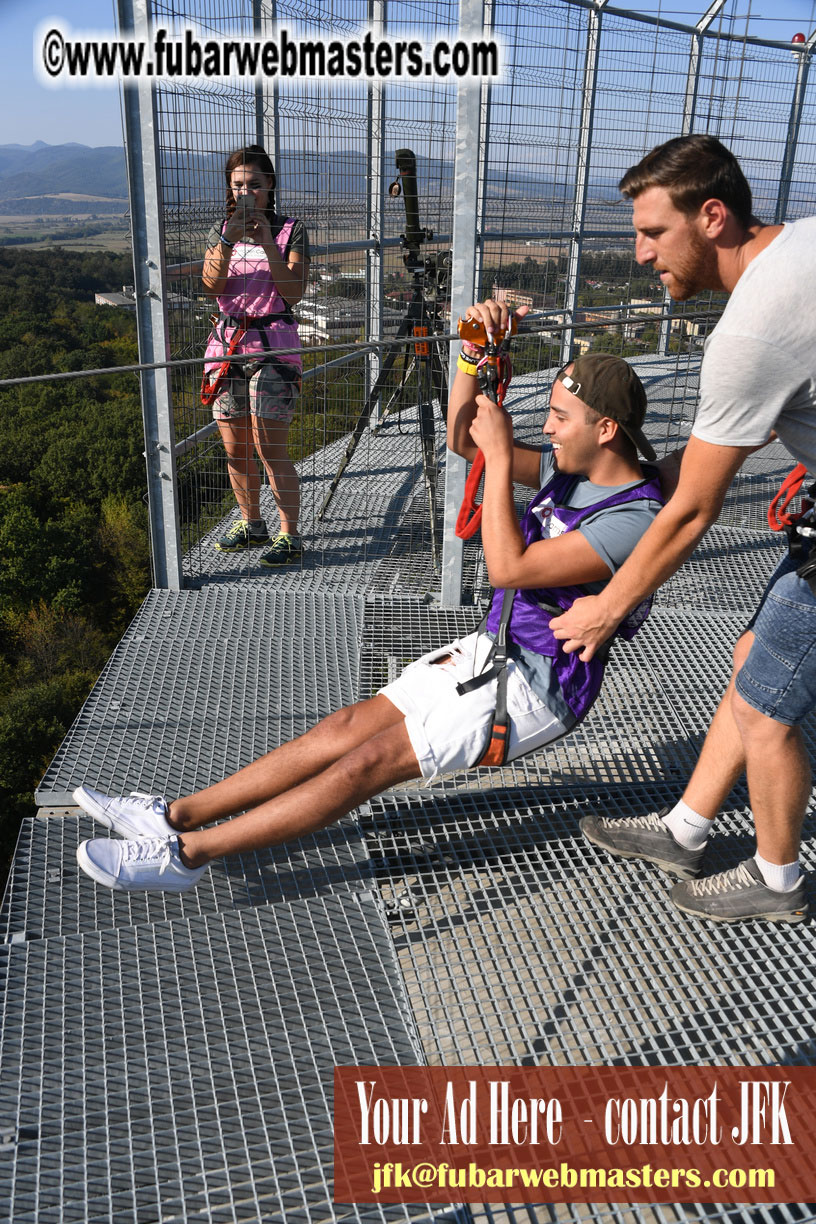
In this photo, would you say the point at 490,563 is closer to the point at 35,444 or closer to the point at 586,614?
the point at 586,614

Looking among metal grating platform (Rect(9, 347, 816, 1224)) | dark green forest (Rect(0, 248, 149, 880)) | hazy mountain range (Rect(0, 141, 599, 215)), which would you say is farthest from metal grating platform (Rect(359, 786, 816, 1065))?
dark green forest (Rect(0, 248, 149, 880))

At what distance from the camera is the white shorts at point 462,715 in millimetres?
1940

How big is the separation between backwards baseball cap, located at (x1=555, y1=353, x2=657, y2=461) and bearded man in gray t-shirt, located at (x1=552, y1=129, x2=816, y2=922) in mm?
206

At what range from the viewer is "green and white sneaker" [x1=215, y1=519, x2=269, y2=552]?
13.2 ft

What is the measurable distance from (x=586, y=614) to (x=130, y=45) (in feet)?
8.23

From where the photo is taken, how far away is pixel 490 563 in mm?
1906

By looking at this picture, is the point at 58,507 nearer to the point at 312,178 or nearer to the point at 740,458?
the point at 312,178

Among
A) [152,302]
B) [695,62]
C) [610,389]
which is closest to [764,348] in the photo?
[610,389]

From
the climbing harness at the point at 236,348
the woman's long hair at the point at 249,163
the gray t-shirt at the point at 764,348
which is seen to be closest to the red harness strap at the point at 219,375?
the climbing harness at the point at 236,348

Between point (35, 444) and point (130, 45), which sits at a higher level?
point (130, 45)

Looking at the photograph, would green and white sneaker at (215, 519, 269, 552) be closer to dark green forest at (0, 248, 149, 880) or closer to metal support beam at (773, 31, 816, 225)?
metal support beam at (773, 31, 816, 225)

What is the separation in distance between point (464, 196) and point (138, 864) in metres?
2.29

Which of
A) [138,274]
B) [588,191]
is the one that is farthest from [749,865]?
[588,191]

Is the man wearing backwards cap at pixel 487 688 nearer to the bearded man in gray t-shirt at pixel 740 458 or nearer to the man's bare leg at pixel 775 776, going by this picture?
the bearded man in gray t-shirt at pixel 740 458
